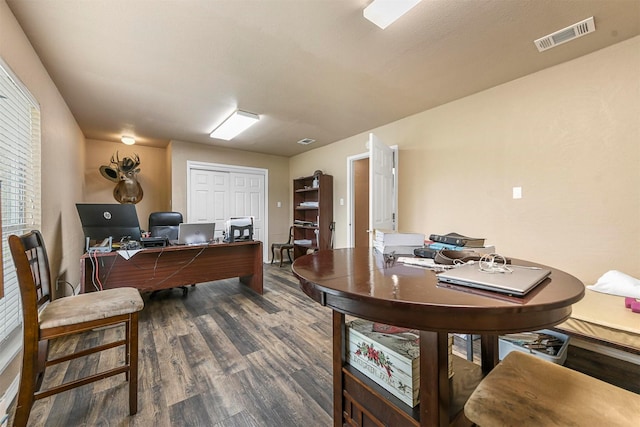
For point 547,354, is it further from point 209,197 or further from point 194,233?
point 209,197

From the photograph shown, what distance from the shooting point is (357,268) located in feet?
3.30

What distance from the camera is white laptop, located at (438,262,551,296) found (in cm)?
67

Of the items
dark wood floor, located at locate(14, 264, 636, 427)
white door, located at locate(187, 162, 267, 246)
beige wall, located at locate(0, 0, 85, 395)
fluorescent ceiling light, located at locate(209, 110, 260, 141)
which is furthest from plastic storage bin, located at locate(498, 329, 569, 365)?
white door, located at locate(187, 162, 267, 246)

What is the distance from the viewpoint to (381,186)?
125 inches

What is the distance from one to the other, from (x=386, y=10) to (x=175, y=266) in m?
3.07

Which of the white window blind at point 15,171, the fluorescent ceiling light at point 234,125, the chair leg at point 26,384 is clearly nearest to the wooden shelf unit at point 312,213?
the fluorescent ceiling light at point 234,125

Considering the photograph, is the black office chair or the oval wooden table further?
the black office chair

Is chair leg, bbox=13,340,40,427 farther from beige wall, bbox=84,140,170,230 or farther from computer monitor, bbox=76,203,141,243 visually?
beige wall, bbox=84,140,170,230

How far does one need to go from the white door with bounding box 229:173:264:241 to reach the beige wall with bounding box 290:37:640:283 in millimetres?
3399

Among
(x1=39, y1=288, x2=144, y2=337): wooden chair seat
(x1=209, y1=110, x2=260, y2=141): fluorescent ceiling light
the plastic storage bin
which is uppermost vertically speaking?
(x1=209, y1=110, x2=260, y2=141): fluorescent ceiling light

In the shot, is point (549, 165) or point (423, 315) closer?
point (423, 315)

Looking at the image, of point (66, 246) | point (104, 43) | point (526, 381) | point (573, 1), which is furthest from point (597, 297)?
point (66, 246)

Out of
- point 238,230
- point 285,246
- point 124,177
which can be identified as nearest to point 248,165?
point 285,246

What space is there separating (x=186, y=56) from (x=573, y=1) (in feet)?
8.81
